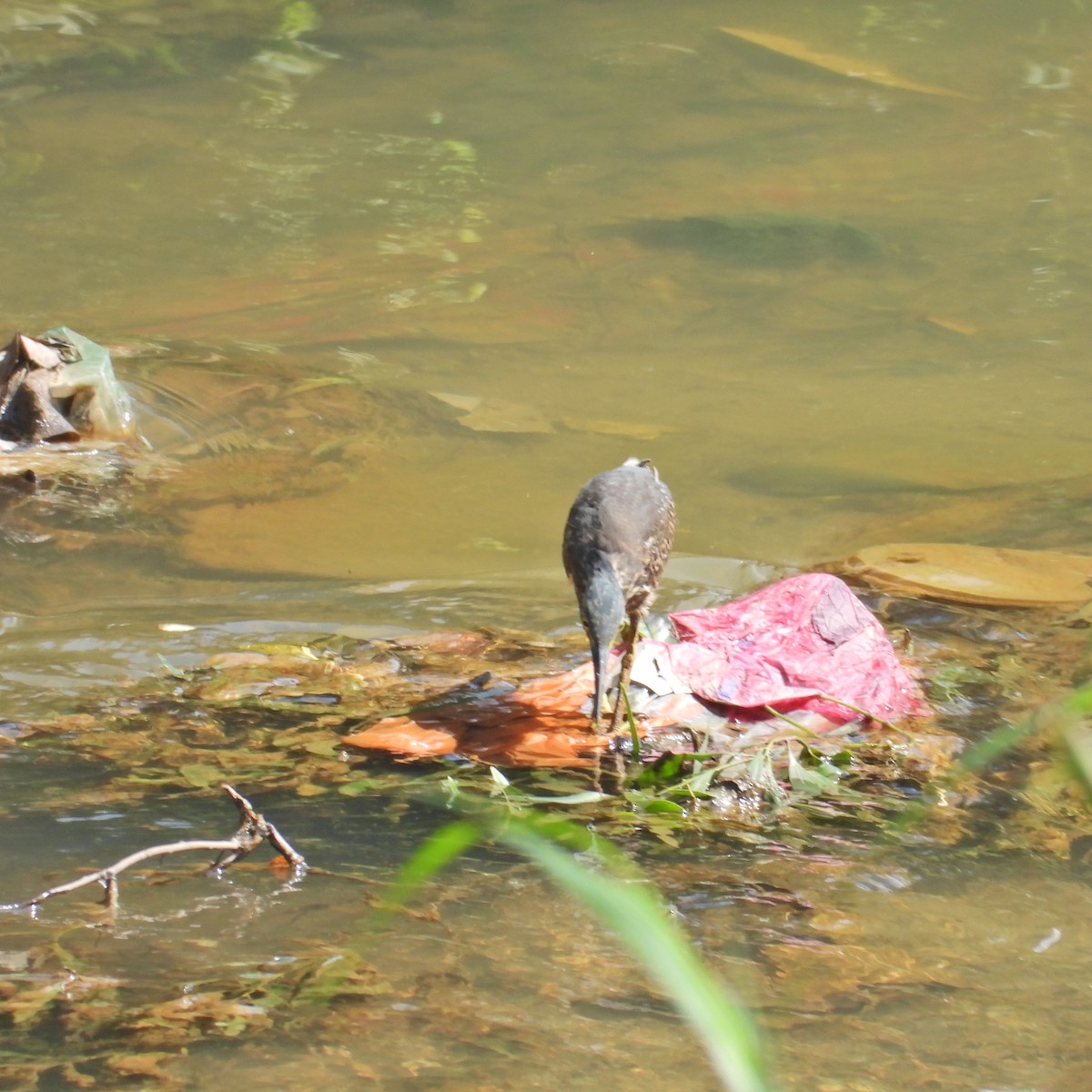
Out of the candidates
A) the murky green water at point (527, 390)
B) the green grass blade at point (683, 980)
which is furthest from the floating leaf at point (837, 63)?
the green grass blade at point (683, 980)

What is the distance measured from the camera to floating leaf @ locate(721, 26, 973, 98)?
11.5 metres

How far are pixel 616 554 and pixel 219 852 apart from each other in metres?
1.56

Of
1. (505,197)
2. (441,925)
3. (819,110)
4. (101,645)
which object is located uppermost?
(819,110)

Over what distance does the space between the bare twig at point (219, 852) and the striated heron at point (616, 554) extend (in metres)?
1.16

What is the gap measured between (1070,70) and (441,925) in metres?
11.4

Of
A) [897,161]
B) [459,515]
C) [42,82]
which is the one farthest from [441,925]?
[42,82]

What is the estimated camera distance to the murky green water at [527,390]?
2.36 m

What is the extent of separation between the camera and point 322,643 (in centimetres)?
464

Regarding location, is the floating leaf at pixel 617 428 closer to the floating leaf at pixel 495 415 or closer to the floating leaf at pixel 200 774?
the floating leaf at pixel 495 415

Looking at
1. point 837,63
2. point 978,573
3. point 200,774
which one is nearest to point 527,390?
point 978,573

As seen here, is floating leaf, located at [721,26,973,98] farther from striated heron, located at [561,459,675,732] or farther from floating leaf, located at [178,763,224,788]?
floating leaf, located at [178,763,224,788]

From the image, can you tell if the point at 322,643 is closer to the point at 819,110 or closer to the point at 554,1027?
the point at 554,1027

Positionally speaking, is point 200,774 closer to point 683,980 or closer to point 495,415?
point 683,980

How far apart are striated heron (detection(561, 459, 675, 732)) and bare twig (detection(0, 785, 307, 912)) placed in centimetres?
116
